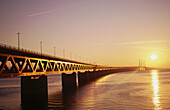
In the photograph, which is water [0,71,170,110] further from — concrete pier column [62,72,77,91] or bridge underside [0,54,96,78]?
concrete pier column [62,72,77,91]

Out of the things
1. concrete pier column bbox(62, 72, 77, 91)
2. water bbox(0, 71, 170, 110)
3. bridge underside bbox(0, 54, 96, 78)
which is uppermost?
bridge underside bbox(0, 54, 96, 78)

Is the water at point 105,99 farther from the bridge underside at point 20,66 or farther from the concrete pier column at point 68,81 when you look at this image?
the concrete pier column at point 68,81

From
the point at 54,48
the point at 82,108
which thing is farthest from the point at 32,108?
the point at 54,48

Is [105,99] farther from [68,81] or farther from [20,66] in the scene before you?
[68,81]

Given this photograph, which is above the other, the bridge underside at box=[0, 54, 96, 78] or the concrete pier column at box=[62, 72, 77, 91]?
the bridge underside at box=[0, 54, 96, 78]

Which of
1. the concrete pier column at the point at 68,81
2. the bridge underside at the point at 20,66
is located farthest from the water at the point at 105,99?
the concrete pier column at the point at 68,81

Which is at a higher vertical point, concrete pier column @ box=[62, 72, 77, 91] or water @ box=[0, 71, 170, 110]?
concrete pier column @ box=[62, 72, 77, 91]

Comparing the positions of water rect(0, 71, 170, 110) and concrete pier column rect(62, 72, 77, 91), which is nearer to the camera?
water rect(0, 71, 170, 110)

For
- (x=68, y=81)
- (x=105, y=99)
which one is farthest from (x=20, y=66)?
(x=68, y=81)

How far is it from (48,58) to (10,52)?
17.3 metres

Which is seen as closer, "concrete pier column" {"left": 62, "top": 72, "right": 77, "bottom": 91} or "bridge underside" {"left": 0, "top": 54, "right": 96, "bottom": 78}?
"bridge underside" {"left": 0, "top": 54, "right": 96, "bottom": 78}

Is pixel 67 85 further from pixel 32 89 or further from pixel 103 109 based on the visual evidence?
pixel 103 109

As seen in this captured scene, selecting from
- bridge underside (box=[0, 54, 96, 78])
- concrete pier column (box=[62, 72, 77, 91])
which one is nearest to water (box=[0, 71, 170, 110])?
bridge underside (box=[0, 54, 96, 78])

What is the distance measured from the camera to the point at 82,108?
3247 centimetres
